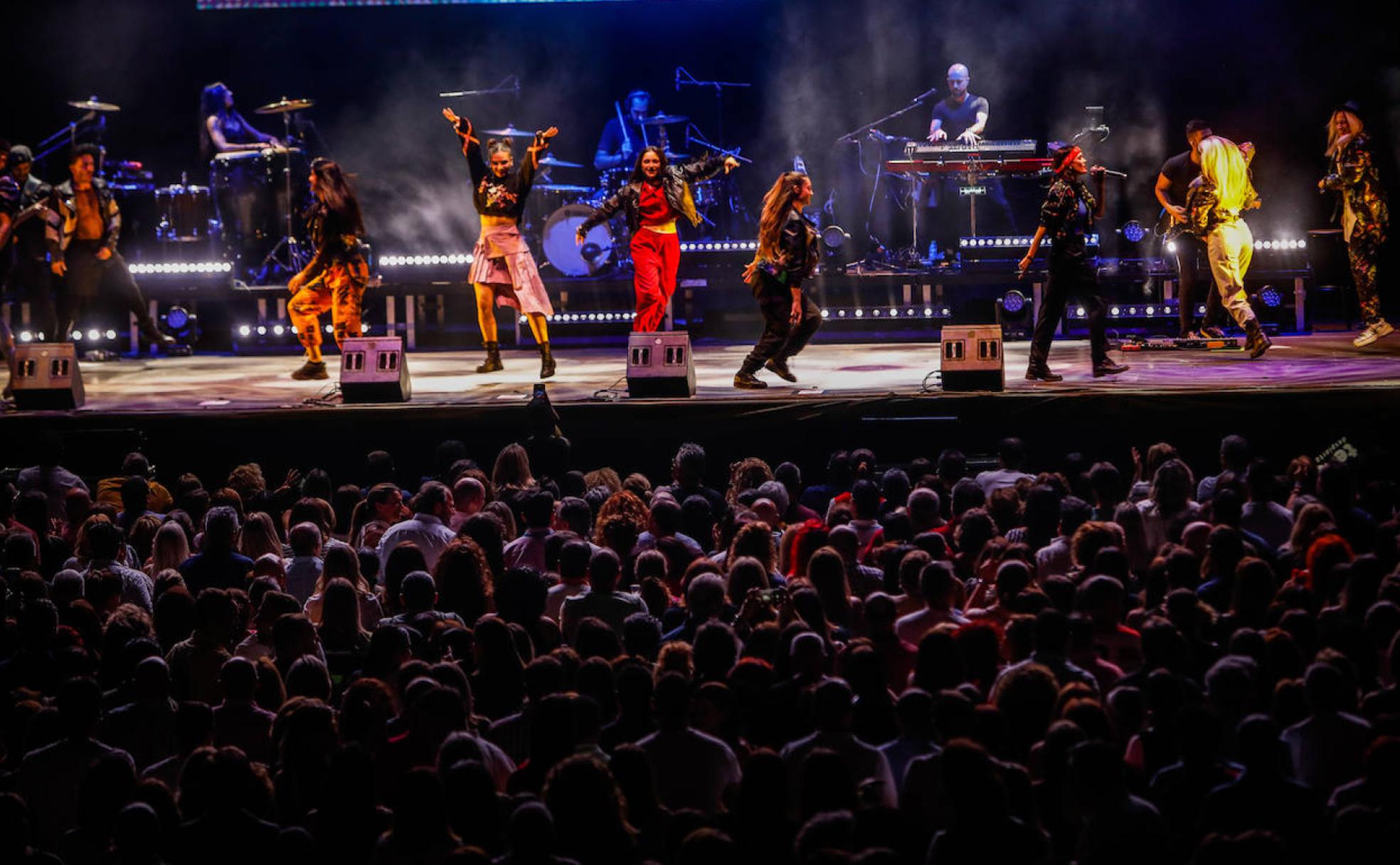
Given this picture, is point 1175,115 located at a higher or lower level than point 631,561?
higher

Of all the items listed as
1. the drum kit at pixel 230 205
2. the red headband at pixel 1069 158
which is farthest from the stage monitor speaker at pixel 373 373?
the drum kit at pixel 230 205

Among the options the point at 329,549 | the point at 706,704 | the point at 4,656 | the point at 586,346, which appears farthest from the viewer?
the point at 586,346

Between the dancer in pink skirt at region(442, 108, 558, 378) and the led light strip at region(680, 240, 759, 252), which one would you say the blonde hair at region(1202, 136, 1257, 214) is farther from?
the led light strip at region(680, 240, 759, 252)

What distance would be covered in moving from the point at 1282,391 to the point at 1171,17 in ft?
27.0

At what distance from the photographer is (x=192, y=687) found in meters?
5.71

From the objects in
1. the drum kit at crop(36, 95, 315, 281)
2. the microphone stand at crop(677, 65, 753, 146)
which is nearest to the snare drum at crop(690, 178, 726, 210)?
the microphone stand at crop(677, 65, 753, 146)

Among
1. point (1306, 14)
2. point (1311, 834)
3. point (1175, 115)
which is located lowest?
point (1311, 834)

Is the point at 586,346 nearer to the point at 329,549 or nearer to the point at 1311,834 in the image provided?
the point at 329,549

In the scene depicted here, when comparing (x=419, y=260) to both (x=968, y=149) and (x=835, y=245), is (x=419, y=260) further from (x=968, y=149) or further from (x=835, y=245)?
(x=968, y=149)

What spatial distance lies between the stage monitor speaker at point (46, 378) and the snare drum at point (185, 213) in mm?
6268

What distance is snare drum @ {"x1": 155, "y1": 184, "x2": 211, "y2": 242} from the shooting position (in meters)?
17.2

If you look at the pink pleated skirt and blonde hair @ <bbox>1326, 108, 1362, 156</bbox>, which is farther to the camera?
blonde hair @ <bbox>1326, 108, 1362, 156</bbox>

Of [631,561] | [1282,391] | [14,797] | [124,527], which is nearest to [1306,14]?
[1282,391]

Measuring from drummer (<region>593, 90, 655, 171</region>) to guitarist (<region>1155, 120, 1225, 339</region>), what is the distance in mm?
6258
